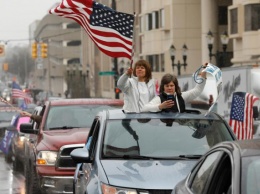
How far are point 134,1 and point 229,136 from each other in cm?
6068

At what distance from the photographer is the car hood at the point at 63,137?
12297 millimetres

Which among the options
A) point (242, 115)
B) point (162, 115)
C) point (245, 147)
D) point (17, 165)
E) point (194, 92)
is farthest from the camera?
point (17, 165)

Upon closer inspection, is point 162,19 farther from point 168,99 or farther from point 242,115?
point 168,99

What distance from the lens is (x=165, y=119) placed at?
9.36 m

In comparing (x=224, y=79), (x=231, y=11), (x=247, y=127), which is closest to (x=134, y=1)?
(x=231, y=11)

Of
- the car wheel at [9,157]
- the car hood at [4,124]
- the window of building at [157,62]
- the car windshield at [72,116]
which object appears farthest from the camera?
the window of building at [157,62]

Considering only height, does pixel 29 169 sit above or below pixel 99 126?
below

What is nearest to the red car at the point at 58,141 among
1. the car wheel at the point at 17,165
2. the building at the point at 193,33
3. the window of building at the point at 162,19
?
the car wheel at the point at 17,165

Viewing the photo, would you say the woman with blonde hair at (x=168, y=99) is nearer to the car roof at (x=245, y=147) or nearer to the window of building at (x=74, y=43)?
the car roof at (x=245, y=147)

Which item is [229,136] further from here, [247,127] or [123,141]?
[247,127]

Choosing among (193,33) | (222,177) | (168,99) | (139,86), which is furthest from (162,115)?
(193,33)

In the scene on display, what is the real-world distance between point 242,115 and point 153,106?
5530mm

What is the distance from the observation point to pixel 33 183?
42.1 ft

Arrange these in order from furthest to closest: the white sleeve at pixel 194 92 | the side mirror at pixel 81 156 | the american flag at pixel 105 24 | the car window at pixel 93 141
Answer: the american flag at pixel 105 24
the white sleeve at pixel 194 92
the car window at pixel 93 141
the side mirror at pixel 81 156
